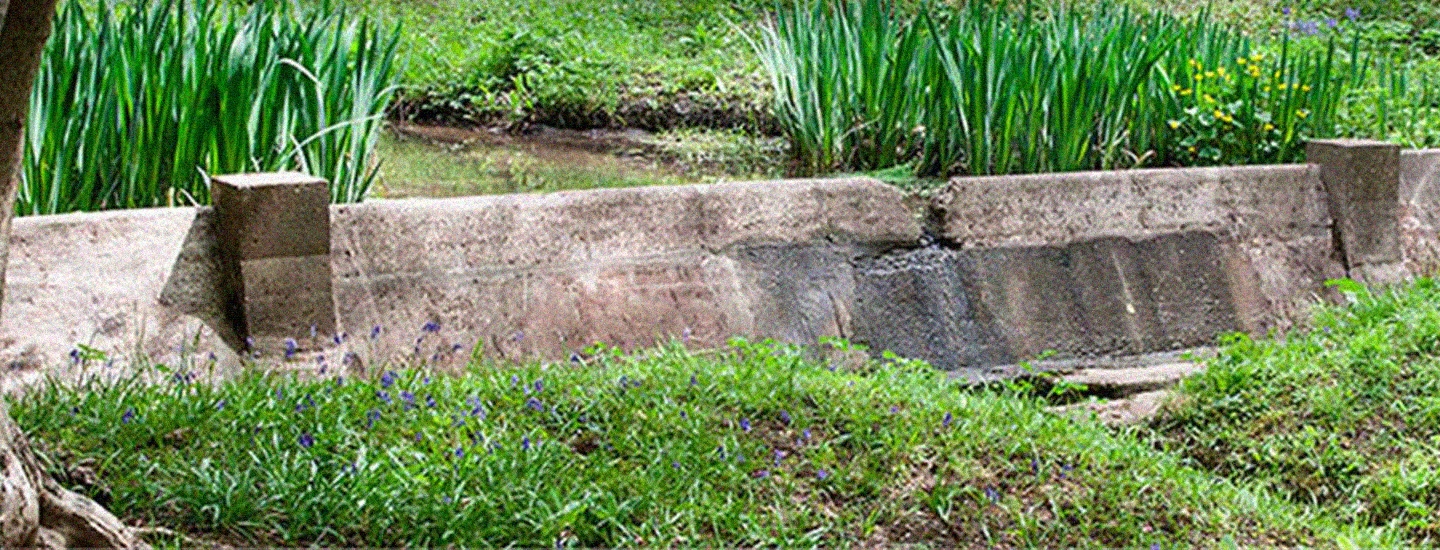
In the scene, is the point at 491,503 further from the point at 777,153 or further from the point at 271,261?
the point at 777,153

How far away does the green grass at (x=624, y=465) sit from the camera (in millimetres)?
3498

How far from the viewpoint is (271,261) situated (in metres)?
4.85

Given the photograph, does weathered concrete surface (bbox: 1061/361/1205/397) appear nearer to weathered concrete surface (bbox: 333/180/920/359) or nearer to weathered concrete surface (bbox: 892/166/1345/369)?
weathered concrete surface (bbox: 892/166/1345/369)

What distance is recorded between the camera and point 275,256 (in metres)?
4.86

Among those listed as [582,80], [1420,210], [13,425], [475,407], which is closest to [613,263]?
[475,407]

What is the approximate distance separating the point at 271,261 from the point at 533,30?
25.0 ft

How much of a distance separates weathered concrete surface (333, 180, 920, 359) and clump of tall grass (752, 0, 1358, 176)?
816 millimetres

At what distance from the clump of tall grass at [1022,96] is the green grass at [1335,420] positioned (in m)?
1.28

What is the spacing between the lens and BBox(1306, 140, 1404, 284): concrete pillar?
696 centimetres

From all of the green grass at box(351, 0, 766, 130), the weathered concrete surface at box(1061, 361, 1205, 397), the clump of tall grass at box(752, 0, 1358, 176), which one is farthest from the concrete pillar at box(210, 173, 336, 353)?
the green grass at box(351, 0, 766, 130)

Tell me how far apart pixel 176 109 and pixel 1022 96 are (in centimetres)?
323

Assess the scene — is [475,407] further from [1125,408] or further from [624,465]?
[1125,408]

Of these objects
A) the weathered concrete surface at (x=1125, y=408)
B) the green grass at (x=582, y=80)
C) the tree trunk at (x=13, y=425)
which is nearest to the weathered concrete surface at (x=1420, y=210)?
the weathered concrete surface at (x=1125, y=408)

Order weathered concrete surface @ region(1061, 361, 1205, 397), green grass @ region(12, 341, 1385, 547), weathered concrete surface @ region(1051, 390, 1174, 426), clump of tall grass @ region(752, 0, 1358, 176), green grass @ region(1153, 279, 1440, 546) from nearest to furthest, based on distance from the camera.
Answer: green grass @ region(12, 341, 1385, 547) < green grass @ region(1153, 279, 1440, 546) < weathered concrete surface @ region(1051, 390, 1174, 426) < weathered concrete surface @ region(1061, 361, 1205, 397) < clump of tall grass @ region(752, 0, 1358, 176)
